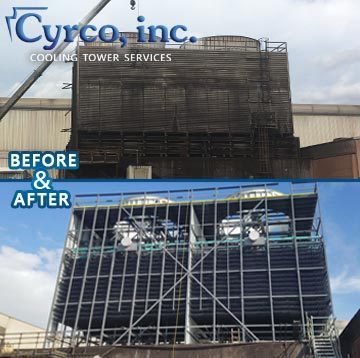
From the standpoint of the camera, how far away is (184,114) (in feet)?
121

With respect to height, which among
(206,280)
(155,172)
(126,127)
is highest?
(126,127)

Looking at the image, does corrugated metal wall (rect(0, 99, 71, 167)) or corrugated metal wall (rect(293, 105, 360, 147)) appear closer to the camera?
corrugated metal wall (rect(0, 99, 71, 167))

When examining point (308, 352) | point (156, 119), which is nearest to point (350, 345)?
point (308, 352)

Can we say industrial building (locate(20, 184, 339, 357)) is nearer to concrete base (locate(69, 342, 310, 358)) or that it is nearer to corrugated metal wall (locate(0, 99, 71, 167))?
concrete base (locate(69, 342, 310, 358))

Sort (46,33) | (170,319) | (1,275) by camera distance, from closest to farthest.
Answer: (170,319) → (1,275) → (46,33)

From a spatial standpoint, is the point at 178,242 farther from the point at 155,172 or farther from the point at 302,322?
the point at 155,172

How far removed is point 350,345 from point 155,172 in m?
15.8

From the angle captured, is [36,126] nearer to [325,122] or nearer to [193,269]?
[325,122]

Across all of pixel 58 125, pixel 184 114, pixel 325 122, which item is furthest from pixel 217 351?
pixel 325 122

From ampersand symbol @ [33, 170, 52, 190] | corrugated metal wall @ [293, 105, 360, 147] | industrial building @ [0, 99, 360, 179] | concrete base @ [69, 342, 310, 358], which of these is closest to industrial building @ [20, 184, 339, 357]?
concrete base @ [69, 342, 310, 358]

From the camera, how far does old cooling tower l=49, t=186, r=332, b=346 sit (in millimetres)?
23844

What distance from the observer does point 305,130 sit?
47.4 meters

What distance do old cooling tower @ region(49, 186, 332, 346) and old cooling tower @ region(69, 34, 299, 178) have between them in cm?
843

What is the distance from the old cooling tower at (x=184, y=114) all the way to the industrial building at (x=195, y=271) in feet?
27.5
